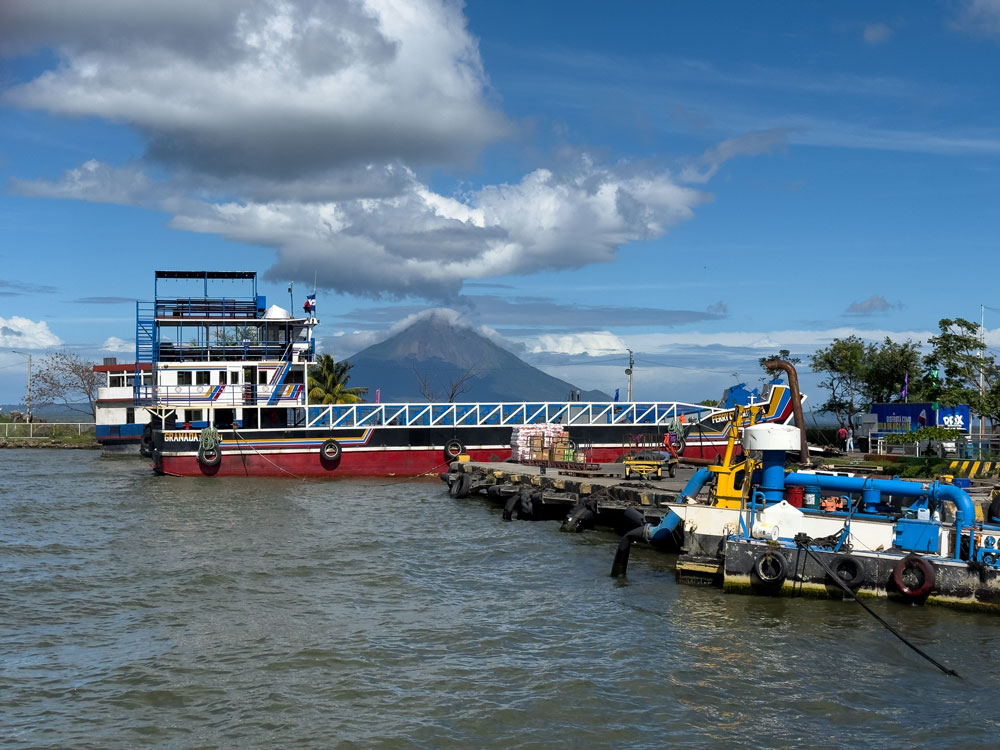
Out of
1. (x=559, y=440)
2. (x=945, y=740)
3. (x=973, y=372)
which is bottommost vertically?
(x=945, y=740)

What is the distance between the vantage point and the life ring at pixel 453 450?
41.4 meters

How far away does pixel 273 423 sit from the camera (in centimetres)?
4228

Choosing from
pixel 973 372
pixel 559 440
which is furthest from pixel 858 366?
pixel 559 440

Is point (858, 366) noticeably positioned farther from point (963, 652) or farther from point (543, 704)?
point (543, 704)

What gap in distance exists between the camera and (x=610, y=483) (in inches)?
1115

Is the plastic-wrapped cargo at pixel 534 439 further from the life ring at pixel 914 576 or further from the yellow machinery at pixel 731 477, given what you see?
the life ring at pixel 914 576

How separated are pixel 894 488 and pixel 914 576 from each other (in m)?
2.70

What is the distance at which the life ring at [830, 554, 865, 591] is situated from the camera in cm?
1686

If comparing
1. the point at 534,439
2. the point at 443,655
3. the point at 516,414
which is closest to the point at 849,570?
the point at 443,655

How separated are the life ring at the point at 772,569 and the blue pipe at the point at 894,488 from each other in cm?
266

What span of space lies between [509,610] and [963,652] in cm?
745

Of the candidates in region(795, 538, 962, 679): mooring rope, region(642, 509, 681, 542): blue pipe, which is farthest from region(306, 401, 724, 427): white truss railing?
region(795, 538, 962, 679): mooring rope

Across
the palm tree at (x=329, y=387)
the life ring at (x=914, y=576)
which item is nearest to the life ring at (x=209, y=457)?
the palm tree at (x=329, y=387)

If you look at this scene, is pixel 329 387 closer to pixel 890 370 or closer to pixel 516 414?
pixel 516 414
